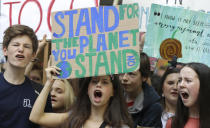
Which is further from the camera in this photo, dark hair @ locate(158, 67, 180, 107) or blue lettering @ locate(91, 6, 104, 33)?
dark hair @ locate(158, 67, 180, 107)

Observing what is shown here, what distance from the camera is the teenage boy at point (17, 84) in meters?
3.16

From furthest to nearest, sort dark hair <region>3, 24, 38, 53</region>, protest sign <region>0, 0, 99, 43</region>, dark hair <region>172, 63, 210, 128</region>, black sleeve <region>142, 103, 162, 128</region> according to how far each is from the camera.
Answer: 1. protest sign <region>0, 0, 99, 43</region>
2. black sleeve <region>142, 103, 162, 128</region>
3. dark hair <region>3, 24, 38, 53</region>
4. dark hair <region>172, 63, 210, 128</region>

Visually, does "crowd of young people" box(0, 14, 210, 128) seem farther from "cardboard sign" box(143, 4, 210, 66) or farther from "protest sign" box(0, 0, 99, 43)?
"protest sign" box(0, 0, 99, 43)

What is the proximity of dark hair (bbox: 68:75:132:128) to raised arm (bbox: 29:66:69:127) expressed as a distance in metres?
0.12

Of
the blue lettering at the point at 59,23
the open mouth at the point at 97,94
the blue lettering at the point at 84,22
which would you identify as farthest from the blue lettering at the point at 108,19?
the open mouth at the point at 97,94

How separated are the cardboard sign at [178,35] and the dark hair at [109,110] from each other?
76cm

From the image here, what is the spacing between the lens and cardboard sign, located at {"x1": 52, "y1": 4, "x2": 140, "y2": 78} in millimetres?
3174

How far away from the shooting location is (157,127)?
3.61m

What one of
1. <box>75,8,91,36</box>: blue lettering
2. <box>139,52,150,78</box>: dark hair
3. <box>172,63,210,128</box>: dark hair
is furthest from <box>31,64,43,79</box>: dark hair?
<box>172,63,210,128</box>: dark hair

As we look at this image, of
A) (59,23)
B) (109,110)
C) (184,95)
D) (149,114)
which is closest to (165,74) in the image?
(149,114)

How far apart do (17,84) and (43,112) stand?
31 cm

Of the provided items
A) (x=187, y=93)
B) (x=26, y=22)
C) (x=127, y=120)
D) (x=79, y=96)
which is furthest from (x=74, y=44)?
(x=26, y=22)

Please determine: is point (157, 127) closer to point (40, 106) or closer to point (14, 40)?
point (40, 106)

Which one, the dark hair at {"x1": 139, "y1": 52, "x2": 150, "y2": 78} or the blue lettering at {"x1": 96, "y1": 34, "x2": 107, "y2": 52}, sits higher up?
the blue lettering at {"x1": 96, "y1": 34, "x2": 107, "y2": 52}
